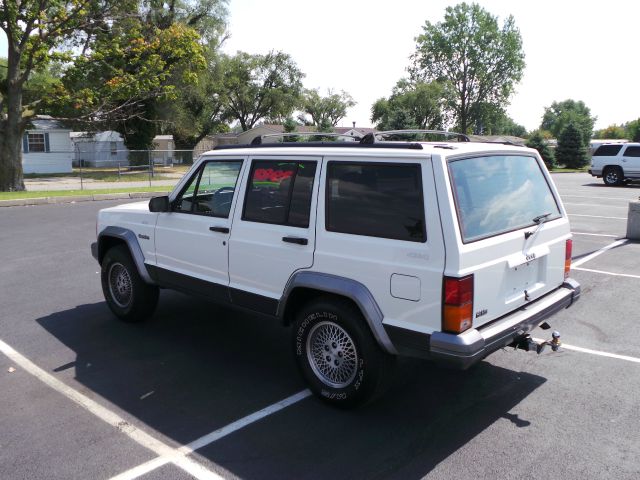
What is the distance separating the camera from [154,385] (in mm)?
4500

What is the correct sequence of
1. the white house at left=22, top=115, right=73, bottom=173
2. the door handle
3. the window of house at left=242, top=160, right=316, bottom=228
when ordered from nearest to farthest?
the door handle → the window of house at left=242, top=160, right=316, bottom=228 → the white house at left=22, top=115, right=73, bottom=173

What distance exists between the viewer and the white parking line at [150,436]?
3338mm

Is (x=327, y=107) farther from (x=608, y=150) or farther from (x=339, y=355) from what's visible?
(x=339, y=355)

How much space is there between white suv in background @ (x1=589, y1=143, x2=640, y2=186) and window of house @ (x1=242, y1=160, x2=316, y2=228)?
26763 millimetres

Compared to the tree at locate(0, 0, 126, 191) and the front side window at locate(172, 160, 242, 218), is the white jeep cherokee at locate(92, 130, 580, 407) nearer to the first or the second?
the front side window at locate(172, 160, 242, 218)

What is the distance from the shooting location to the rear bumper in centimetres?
342

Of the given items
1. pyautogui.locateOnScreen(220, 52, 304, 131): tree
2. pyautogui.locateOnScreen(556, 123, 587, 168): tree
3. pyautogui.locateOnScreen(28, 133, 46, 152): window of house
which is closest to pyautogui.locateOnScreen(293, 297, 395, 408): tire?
pyautogui.locateOnScreen(28, 133, 46, 152): window of house

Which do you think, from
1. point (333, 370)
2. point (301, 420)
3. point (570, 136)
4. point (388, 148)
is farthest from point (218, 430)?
point (570, 136)

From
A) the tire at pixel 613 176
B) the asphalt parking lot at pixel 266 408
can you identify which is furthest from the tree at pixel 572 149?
the asphalt parking lot at pixel 266 408

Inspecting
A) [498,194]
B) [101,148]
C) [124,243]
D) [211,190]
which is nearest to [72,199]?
[124,243]

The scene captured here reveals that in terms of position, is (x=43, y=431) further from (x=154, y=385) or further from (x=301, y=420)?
(x=301, y=420)

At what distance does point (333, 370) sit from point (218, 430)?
36.8 inches

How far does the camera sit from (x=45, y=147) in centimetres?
3697

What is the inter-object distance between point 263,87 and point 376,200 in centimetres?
6086
